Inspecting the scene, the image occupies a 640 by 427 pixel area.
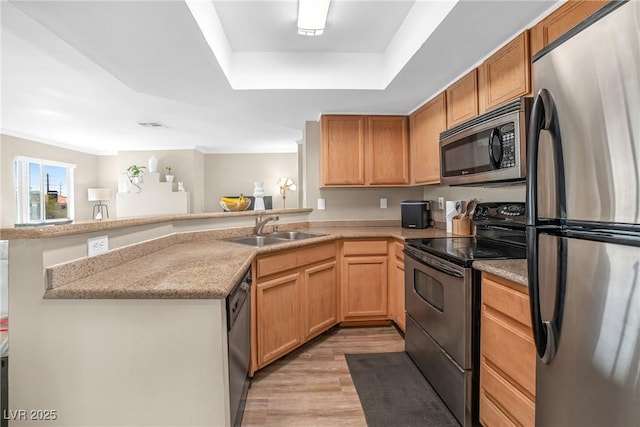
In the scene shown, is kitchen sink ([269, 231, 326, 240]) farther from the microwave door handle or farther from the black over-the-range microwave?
the microwave door handle

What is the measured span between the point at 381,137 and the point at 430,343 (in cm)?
211

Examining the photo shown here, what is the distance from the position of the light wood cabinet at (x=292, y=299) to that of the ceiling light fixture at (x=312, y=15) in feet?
5.01

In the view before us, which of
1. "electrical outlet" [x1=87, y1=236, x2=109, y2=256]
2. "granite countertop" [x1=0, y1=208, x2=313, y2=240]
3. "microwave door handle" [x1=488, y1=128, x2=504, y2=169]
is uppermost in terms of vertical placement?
"microwave door handle" [x1=488, y1=128, x2=504, y2=169]

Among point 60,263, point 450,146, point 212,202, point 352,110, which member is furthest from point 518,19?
point 212,202

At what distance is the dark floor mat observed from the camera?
1.62 metres

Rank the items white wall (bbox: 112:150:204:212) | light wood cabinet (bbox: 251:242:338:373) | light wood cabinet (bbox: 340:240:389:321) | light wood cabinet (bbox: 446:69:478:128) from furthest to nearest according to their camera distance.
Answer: white wall (bbox: 112:150:204:212) → light wood cabinet (bbox: 340:240:389:321) → light wood cabinet (bbox: 446:69:478:128) → light wood cabinet (bbox: 251:242:338:373)

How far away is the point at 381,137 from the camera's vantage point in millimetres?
3225

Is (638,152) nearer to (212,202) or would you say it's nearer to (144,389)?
(144,389)

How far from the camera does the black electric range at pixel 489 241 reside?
160 centimetres

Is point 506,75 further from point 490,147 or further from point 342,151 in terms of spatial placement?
point 342,151

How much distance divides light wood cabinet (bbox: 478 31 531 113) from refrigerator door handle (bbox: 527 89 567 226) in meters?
0.92

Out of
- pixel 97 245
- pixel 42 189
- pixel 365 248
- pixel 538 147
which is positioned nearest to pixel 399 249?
pixel 365 248

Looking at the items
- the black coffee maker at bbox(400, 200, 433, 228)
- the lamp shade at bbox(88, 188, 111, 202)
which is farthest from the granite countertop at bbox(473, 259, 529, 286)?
the lamp shade at bbox(88, 188, 111, 202)

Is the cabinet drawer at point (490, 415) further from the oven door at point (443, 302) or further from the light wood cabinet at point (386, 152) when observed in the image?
the light wood cabinet at point (386, 152)
